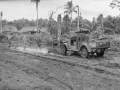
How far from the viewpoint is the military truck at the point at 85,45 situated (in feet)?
36.2

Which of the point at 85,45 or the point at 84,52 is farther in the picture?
the point at 84,52

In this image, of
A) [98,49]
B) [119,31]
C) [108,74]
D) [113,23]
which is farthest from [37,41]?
[113,23]

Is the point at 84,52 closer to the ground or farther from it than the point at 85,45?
closer to the ground

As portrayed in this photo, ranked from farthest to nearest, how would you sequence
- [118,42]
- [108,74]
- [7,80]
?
[118,42] < [108,74] < [7,80]

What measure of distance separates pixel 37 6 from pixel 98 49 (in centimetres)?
3503

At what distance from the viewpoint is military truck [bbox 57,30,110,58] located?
36.2 ft

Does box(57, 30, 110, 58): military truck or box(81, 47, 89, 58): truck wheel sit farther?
box(81, 47, 89, 58): truck wheel

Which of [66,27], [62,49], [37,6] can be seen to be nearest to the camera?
[62,49]

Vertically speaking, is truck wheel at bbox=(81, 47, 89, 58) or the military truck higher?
the military truck

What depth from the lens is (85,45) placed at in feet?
37.6

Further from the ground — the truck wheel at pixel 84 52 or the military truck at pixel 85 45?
the military truck at pixel 85 45

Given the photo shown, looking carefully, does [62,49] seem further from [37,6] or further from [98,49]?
[37,6]

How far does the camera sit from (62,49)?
13.8 m

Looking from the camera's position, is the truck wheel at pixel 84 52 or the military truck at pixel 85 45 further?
the truck wheel at pixel 84 52
